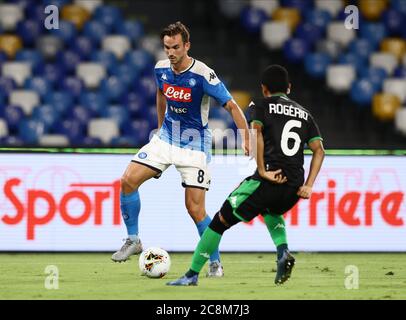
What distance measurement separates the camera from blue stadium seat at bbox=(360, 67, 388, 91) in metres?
14.1

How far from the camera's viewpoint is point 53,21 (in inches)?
530

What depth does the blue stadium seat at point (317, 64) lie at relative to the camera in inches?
558

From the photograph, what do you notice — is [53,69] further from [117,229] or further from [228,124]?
[117,229]

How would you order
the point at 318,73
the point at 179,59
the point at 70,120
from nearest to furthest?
the point at 179,59, the point at 70,120, the point at 318,73

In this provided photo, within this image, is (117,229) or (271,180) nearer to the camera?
(271,180)

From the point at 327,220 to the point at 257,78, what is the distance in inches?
169

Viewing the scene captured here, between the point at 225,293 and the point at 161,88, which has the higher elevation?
the point at 161,88

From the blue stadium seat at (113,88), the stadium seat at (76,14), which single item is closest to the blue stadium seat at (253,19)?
the blue stadium seat at (113,88)

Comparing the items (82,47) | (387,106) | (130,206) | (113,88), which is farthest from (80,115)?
(130,206)

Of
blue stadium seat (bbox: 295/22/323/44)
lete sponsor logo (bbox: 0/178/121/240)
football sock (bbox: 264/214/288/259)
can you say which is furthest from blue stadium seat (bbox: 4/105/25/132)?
football sock (bbox: 264/214/288/259)

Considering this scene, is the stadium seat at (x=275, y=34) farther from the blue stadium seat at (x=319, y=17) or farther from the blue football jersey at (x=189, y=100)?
the blue football jersey at (x=189, y=100)

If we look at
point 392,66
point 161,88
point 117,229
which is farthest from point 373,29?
point 161,88

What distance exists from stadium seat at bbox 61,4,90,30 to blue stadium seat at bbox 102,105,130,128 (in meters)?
1.57

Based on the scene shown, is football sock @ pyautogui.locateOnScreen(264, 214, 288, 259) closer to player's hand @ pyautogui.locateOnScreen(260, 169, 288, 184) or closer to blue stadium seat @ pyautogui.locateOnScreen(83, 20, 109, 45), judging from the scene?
player's hand @ pyautogui.locateOnScreen(260, 169, 288, 184)
